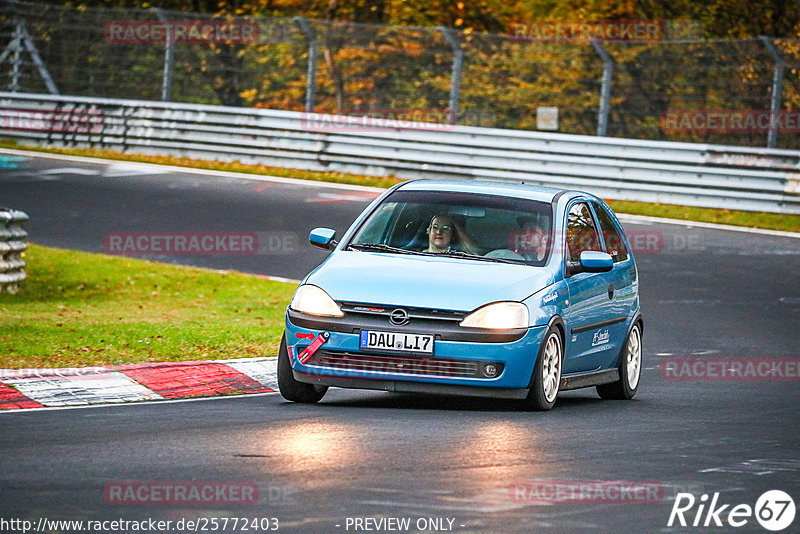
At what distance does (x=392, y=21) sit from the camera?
38.1 metres

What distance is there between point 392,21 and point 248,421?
1160 inches

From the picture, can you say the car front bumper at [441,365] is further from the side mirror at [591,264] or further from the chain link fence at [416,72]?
the chain link fence at [416,72]

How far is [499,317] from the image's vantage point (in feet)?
32.5

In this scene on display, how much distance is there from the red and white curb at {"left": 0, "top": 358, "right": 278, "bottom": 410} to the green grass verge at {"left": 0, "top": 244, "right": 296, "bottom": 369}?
17.0 inches

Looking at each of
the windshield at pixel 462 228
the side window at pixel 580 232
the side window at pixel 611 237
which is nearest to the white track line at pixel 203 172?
the side window at pixel 611 237

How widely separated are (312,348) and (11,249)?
7.05 m

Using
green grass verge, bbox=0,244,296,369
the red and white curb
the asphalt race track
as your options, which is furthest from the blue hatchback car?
green grass verge, bbox=0,244,296,369

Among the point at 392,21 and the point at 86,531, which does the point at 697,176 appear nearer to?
the point at 392,21

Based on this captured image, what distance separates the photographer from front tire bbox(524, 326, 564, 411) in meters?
10.1

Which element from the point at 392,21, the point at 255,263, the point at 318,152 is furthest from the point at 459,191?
the point at 392,21

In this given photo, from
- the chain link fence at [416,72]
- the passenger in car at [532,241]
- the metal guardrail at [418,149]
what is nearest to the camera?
the passenger in car at [532,241]

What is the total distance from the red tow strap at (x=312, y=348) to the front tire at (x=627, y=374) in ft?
9.20

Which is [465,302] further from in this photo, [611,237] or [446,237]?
[611,237]

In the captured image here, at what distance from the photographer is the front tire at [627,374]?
38.9 ft
